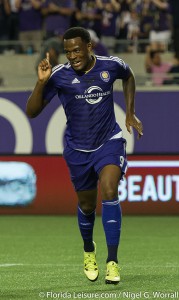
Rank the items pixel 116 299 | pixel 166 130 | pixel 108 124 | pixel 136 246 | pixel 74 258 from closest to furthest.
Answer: pixel 116 299 → pixel 108 124 → pixel 74 258 → pixel 136 246 → pixel 166 130

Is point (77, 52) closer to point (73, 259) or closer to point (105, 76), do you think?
point (105, 76)

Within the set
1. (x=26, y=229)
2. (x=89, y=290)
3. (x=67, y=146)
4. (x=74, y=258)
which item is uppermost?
(x=67, y=146)

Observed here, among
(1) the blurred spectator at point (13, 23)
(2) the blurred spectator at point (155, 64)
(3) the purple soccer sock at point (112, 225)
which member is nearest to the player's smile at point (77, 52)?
(3) the purple soccer sock at point (112, 225)

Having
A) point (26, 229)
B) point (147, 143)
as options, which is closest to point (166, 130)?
point (147, 143)

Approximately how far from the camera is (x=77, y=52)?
26.6ft

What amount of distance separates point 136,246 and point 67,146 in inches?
129

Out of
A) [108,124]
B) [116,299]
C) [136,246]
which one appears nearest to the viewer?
[116,299]

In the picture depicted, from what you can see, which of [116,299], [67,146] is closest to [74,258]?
[67,146]

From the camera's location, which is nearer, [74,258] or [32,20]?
[74,258]

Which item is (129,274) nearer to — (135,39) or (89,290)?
(89,290)

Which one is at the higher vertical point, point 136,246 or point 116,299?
point 116,299

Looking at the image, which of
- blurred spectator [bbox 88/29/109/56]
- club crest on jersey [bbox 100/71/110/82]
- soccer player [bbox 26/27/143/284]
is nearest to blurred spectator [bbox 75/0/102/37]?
blurred spectator [bbox 88/29/109/56]

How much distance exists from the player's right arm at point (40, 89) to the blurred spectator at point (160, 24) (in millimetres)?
10790

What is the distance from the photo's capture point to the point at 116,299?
7207 mm
